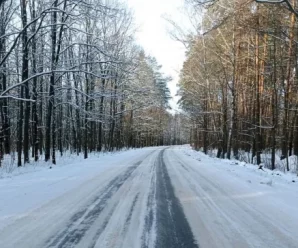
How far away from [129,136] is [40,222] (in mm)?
A: 50453

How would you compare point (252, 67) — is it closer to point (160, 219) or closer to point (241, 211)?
point (241, 211)

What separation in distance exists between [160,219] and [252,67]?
21.6 meters

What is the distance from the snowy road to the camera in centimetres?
490

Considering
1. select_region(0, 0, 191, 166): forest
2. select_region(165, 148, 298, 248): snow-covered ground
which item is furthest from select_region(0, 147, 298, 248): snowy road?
select_region(0, 0, 191, 166): forest

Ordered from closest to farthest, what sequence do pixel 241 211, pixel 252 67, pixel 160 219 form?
pixel 160 219, pixel 241 211, pixel 252 67

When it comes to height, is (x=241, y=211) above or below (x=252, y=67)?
below

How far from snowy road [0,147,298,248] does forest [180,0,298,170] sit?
629cm

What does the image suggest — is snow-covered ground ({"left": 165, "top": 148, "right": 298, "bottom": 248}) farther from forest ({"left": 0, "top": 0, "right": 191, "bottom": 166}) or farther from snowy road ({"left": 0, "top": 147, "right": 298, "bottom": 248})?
forest ({"left": 0, "top": 0, "right": 191, "bottom": 166})

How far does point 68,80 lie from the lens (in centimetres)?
2741

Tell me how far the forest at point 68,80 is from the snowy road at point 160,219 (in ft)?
18.5

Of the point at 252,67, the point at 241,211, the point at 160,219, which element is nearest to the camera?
the point at 160,219

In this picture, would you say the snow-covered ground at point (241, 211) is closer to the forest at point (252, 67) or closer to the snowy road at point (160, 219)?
the snowy road at point (160, 219)

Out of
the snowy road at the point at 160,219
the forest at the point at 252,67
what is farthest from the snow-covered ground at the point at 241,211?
the forest at the point at 252,67

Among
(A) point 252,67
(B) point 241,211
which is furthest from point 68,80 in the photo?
(B) point 241,211
